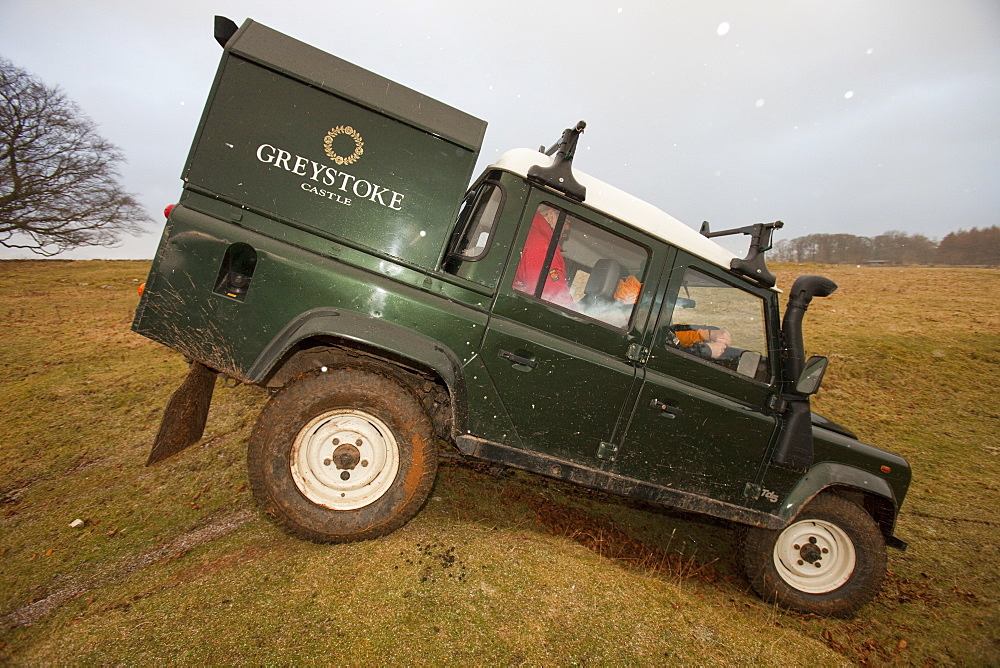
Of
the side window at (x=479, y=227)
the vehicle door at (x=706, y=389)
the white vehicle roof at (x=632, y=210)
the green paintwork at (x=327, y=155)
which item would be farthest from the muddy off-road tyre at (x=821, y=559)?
the green paintwork at (x=327, y=155)

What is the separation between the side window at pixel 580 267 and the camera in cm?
296

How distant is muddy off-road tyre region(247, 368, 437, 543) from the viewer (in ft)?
8.71

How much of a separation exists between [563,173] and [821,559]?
3.65 m

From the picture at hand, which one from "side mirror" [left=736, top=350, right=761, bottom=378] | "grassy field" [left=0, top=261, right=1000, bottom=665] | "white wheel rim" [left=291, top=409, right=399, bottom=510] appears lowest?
"grassy field" [left=0, top=261, right=1000, bottom=665]

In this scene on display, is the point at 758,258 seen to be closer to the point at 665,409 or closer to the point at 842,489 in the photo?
the point at 665,409

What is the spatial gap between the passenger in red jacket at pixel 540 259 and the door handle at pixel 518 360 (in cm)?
43

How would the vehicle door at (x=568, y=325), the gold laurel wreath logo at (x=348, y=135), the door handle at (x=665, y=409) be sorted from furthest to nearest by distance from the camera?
the door handle at (x=665, y=409) < the vehicle door at (x=568, y=325) < the gold laurel wreath logo at (x=348, y=135)

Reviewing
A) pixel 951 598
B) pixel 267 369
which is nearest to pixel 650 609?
pixel 267 369

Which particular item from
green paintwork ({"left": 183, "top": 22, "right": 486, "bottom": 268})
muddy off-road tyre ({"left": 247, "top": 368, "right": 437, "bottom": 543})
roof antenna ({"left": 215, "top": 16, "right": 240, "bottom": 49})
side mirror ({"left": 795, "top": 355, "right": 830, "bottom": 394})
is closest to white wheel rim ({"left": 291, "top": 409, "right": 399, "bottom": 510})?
muddy off-road tyre ({"left": 247, "top": 368, "right": 437, "bottom": 543})

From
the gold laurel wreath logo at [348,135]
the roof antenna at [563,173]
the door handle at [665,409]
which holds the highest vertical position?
the roof antenna at [563,173]

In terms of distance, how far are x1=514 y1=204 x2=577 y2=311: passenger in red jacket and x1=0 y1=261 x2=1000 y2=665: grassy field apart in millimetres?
1773

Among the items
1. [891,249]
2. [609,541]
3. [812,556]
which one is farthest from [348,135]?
[891,249]

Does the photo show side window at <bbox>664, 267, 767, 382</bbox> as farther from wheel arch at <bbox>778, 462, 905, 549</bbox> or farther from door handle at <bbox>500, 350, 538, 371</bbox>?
door handle at <bbox>500, 350, 538, 371</bbox>

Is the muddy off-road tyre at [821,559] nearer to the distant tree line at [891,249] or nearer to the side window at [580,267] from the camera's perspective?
the side window at [580,267]
